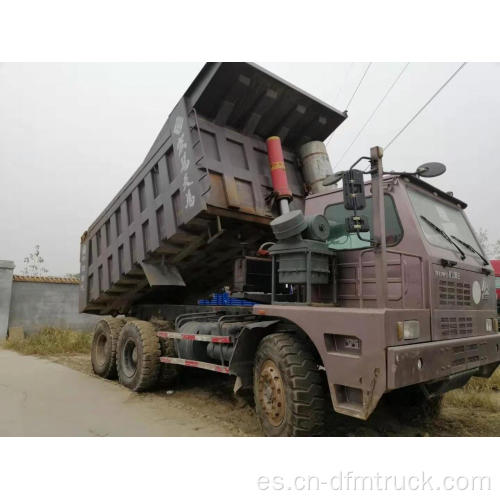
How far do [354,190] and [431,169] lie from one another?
2.89 feet

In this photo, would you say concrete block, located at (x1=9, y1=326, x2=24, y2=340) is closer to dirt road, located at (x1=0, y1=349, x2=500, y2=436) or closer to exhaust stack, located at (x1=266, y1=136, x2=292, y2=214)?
dirt road, located at (x1=0, y1=349, x2=500, y2=436)

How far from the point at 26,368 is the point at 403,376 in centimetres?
716

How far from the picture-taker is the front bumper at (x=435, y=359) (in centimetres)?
257

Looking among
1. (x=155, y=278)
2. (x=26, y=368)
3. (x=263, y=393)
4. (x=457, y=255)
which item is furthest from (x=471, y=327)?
(x=26, y=368)

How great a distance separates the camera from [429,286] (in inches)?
118

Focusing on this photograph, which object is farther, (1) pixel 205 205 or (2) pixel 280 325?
(1) pixel 205 205

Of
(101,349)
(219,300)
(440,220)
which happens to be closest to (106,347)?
(101,349)

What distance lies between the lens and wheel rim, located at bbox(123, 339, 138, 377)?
569cm

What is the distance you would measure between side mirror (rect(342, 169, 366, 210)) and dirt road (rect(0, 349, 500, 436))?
2.07 metres

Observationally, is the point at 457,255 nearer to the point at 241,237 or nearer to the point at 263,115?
the point at 241,237

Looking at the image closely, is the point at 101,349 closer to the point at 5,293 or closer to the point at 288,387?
the point at 288,387

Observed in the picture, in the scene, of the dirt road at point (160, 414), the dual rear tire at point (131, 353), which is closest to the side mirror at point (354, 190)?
the dirt road at point (160, 414)

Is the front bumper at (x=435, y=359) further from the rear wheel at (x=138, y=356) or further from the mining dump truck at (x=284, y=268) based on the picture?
the rear wheel at (x=138, y=356)

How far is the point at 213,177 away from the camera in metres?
4.41
